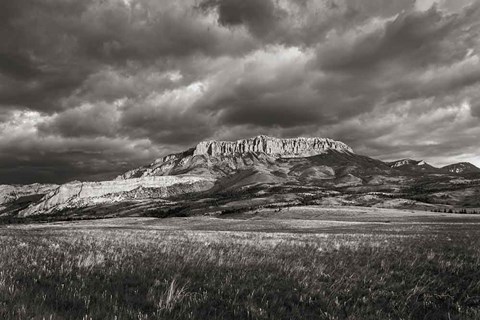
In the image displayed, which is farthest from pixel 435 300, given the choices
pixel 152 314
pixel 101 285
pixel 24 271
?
Answer: pixel 24 271

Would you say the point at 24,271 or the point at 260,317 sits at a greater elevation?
the point at 24,271

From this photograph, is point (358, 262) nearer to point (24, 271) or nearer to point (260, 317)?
point (260, 317)

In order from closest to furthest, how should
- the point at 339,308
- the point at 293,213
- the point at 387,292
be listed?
the point at 339,308 < the point at 387,292 < the point at 293,213

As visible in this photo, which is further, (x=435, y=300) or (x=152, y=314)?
(x=435, y=300)

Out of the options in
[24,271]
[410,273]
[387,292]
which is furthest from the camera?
[410,273]

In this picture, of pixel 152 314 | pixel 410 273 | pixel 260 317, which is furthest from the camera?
pixel 410 273

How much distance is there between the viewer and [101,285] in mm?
6699

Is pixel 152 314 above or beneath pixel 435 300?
above

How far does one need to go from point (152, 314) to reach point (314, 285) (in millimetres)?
4048

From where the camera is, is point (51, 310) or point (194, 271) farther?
point (194, 271)

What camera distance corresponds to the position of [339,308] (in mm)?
6496

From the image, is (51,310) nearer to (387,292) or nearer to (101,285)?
(101,285)

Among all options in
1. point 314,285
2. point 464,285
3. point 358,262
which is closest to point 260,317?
point 314,285

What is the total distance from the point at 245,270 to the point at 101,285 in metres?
3.73
